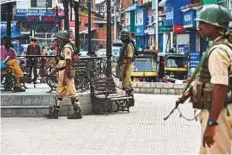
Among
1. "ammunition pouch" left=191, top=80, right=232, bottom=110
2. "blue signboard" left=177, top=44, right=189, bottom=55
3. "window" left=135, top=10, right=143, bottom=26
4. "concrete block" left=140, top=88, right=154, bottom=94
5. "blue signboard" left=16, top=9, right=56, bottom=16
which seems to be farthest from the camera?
"window" left=135, top=10, right=143, bottom=26

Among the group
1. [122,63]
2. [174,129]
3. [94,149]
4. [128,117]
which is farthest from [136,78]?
[94,149]

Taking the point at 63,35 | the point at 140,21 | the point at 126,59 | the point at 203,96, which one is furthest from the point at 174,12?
the point at 203,96

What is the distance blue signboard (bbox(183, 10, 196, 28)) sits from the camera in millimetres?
40066

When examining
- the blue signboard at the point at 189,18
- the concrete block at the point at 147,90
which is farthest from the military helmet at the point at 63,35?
the blue signboard at the point at 189,18

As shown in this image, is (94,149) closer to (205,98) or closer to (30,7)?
Answer: (205,98)

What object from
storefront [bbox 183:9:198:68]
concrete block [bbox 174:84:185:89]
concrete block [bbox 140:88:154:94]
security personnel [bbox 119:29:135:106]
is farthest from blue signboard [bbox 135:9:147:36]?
security personnel [bbox 119:29:135:106]

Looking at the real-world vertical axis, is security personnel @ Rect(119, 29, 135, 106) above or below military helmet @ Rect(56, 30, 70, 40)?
below

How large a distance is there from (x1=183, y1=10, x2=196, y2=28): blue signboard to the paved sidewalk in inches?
1022

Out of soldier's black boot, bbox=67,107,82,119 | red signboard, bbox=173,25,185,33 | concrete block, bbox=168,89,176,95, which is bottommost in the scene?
concrete block, bbox=168,89,176,95

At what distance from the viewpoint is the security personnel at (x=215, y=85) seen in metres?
5.07

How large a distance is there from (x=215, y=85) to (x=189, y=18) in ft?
119

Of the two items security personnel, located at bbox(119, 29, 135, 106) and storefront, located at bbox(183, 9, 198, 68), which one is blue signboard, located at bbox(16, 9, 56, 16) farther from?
security personnel, located at bbox(119, 29, 135, 106)

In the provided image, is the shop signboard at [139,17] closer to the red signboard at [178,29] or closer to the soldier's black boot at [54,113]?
the red signboard at [178,29]

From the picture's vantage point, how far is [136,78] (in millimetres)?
27391
